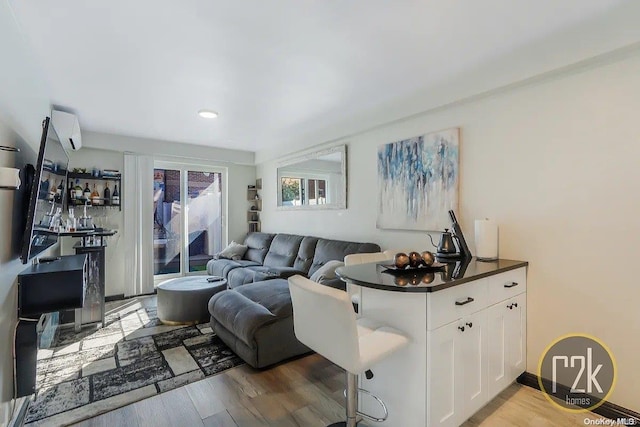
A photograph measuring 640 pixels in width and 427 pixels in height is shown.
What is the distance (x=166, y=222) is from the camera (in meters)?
5.28

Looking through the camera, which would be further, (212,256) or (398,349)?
(212,256)

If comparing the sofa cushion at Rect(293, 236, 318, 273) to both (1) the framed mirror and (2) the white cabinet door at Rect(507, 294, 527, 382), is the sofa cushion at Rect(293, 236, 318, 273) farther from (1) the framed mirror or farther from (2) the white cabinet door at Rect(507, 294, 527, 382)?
(2) the white cabinet door at Rect(507, 294, 527, 382)

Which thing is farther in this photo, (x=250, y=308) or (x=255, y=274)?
(x=255, y=274)

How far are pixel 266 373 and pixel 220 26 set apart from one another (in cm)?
250

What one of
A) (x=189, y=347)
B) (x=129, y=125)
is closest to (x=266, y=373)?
(x=189, y=347)

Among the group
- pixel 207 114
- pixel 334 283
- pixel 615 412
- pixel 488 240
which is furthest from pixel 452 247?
pixel 207 114

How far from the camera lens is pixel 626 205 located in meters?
1.84

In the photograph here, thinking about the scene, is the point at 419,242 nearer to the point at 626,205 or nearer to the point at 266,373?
the point at 626,205

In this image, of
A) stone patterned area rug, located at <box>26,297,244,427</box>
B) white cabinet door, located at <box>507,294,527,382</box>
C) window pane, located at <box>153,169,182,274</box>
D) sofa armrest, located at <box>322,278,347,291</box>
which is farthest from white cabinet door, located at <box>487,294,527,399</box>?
window pane, located at <box>153,169,182,274</box>

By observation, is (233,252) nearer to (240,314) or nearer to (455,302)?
(240,314)

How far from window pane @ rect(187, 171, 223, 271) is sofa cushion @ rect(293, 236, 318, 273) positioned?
2189 millimetres

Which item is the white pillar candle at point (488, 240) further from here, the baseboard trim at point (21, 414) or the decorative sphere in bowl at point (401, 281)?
the baseboard trim at point (21, 414)

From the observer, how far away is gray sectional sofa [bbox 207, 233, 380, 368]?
246cm

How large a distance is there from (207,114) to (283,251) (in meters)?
2.14
